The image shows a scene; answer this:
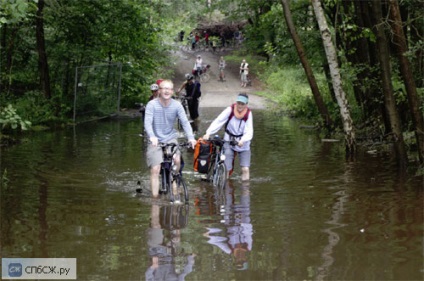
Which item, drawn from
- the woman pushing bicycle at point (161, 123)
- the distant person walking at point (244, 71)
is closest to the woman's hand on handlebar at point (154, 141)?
the woman pushing bicycle at point (161, 123)

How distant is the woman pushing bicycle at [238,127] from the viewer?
12.8m

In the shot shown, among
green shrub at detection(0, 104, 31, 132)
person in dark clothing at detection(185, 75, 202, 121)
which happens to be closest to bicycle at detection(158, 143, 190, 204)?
green shrub at detection(0, 104, 31, 132)

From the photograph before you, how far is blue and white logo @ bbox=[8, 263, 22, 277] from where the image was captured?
739 cm

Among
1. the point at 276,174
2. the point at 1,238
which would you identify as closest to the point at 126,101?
the point at 276,174

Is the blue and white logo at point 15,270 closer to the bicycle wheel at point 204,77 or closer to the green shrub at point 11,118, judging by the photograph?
the green shrub at point 11,118

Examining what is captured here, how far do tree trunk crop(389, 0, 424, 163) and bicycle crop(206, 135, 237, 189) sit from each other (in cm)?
321

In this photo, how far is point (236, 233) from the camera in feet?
30.6

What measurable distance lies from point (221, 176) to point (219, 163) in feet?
0.76

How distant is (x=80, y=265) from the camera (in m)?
7.75

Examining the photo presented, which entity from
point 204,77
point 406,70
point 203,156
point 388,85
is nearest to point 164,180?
point 203,156

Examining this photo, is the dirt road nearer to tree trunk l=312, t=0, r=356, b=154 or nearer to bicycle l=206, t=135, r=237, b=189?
tree trunk l=312, t=0, r=356, b=154

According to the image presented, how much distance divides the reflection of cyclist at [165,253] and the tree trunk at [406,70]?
5.09 meters

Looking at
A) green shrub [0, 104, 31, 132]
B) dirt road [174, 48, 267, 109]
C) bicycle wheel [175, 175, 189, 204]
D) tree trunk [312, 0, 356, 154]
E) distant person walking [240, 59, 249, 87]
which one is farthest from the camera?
distant person walking [240, 59, 249, 87]

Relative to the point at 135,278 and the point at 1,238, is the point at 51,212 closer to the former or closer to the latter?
the point at 1,238
